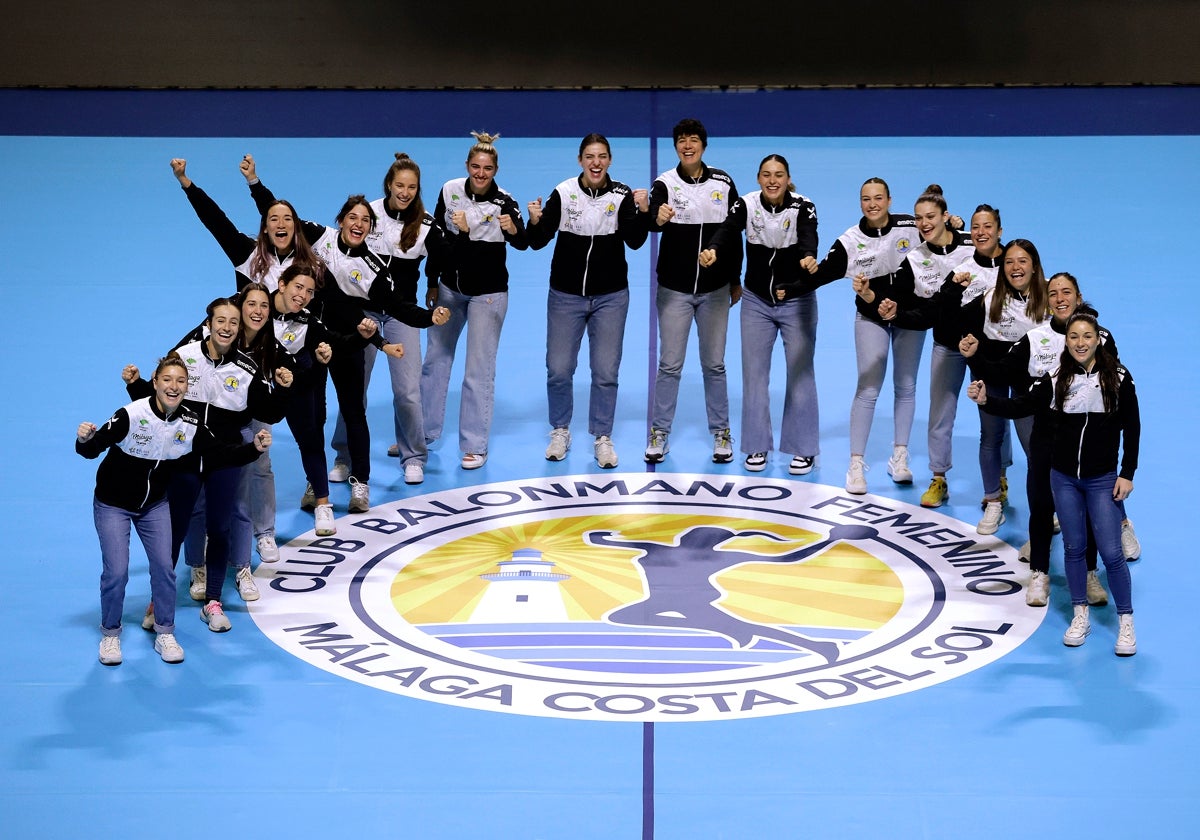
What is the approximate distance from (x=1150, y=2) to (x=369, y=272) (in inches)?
650

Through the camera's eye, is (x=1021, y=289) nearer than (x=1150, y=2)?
Yes

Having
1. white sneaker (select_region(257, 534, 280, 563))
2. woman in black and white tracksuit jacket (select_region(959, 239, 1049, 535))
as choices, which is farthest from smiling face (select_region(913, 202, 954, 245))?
white sneaker (select_region(257, 534, 280, 563))

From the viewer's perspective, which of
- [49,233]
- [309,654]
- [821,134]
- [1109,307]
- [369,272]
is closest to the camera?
[309,654]

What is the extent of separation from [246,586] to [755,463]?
3.99m

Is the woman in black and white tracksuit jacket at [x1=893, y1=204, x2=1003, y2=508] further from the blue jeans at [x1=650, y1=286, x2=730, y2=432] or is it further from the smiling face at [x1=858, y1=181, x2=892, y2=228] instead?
the blue jeans at [x1=650, y1=286, x2=730, y2=432]

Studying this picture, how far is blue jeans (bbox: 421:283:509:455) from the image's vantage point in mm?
11320

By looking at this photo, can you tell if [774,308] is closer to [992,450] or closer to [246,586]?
[992,450]

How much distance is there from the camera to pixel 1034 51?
76.7 feet

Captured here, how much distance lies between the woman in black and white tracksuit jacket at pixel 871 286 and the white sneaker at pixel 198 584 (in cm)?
449

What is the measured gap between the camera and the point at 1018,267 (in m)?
9.66

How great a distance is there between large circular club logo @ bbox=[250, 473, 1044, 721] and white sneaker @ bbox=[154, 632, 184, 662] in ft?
1.80

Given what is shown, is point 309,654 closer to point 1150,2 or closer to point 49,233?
point 49,233

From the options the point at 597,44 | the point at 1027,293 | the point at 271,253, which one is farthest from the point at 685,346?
the point at 597,44

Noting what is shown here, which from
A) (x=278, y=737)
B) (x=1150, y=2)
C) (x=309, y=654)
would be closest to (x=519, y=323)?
(x=309, y=654)
